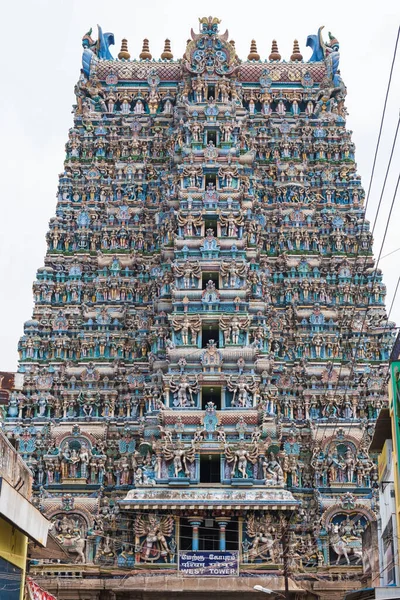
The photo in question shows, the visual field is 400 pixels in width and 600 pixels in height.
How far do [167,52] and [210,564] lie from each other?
43610mm

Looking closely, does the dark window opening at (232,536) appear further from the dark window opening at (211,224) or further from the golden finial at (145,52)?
the golden finial at (145,52)

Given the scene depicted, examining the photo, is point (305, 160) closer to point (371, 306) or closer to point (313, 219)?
point (313, 219)

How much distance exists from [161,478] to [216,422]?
4.17m

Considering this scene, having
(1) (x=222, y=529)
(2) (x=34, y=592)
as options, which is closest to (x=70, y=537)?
(1) (x=222, y=529)

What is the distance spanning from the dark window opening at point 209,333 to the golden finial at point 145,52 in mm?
28059

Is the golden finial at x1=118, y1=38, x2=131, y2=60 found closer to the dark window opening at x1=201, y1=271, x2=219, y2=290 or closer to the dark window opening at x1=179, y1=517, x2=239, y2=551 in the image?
the dark window opening at x1=201, y1=271, x2=219, y2=290

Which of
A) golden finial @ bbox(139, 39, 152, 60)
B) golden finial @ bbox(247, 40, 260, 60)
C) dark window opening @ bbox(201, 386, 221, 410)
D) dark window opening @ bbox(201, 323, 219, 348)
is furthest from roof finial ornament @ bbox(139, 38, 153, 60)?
dark window opening @ bbox(201, 386, 221, 410)

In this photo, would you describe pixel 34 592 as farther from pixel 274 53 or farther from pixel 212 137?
pixel 274 53

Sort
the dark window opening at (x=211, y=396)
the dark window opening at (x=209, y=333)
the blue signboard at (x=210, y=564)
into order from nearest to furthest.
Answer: the blue signboard at (x=210, y=564) < the dark window opening at (x=211, y=396) < the dark window opening at (x=209, y=333)

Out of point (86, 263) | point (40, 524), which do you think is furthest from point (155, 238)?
point (40, 524)

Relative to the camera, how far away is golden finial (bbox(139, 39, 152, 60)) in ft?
252

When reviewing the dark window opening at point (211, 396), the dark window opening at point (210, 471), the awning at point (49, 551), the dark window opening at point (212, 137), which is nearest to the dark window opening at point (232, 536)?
the dark window opening at point (210, 471)

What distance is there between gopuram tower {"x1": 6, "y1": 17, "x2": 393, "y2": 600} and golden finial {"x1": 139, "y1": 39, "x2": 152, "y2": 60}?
2.10 metres

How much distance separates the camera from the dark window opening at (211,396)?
5530cm
